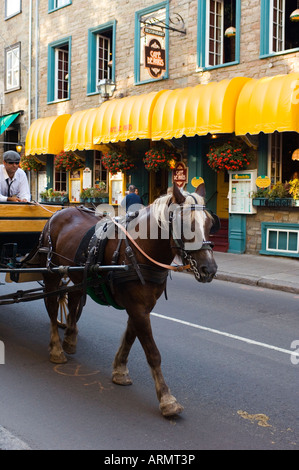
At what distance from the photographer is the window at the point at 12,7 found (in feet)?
73.2

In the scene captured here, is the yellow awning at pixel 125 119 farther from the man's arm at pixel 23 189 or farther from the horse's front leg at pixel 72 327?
the horse's front leg at pixel 72 327

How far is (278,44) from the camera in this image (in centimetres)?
1314

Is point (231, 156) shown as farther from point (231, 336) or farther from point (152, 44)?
point (231, 336)

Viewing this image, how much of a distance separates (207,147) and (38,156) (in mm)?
8991

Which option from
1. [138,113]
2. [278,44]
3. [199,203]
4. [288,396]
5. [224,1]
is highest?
[224,1]

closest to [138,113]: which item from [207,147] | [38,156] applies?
[207,147]

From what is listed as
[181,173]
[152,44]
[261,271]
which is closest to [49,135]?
[152,44]

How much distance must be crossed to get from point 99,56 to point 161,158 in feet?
21.3

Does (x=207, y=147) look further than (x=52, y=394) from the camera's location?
Yes

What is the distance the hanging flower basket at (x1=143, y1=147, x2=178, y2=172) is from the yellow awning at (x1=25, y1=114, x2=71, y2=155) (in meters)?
5.54

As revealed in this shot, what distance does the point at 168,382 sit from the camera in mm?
4594

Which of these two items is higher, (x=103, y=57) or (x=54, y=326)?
(x=103, y=57)

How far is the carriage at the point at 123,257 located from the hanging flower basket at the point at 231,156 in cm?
790

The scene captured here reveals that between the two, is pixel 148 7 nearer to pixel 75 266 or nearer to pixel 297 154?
pixel 297 154
